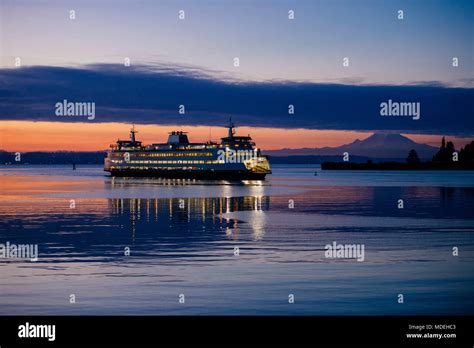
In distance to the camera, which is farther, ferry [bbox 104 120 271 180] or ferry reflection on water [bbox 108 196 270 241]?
ferry [bbox 104 120 271 180]

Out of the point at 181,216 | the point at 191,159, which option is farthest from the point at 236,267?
the point at 191,159

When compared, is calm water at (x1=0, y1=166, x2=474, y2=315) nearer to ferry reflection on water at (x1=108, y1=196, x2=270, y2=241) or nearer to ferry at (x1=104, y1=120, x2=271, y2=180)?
ferry reflection on water at (x1=108, y1=196, x2=270, y2=241)

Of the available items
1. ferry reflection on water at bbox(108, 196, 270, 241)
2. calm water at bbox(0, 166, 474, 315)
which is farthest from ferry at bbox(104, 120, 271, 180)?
calm water at bbox(0, 166, 474, 315)

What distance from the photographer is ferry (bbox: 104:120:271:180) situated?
144125 millimetres

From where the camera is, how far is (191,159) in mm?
161375

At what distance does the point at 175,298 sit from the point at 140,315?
1.87m

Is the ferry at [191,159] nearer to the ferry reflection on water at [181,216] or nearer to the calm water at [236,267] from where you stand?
the ferry reflection on water at [181,216]

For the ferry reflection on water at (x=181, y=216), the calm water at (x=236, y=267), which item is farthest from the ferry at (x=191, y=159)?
the calm water at (x=236, y=267)

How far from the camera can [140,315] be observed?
16828mm

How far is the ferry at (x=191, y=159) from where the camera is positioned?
14412 cm
